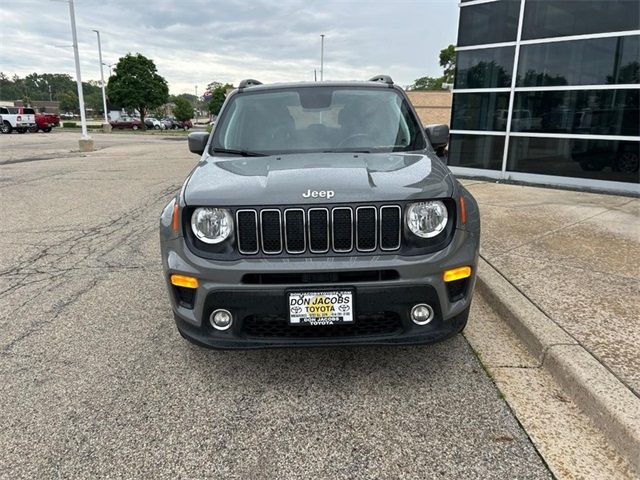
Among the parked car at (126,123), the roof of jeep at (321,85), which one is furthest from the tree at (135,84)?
the roof of jeep at (321,85)

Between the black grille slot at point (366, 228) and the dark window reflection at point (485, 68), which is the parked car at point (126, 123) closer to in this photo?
the dark window reflection at point (485, 68)

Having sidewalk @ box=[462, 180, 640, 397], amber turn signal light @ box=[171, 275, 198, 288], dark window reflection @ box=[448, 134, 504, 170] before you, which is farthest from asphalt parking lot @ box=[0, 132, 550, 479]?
dark window reflection @ box=[448, 134, 504, 170]

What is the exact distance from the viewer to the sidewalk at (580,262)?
3.18 metres

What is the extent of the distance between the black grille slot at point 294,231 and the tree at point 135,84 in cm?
5547

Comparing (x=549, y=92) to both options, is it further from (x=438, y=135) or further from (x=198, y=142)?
(x=198, y=142)

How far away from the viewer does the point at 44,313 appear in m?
3.99

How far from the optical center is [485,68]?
10.6 meters

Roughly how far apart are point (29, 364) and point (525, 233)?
5.28 m

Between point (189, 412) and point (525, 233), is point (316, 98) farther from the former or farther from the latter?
point (525, 233)

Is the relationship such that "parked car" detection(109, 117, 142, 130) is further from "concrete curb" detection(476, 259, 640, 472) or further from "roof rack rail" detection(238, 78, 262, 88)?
"concrete curb" detection(476, 259, 640, 472)

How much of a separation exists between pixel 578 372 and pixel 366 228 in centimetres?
149

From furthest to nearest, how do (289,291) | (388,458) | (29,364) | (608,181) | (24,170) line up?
1. (24,170)
2. (608,181)
3. (29,364)
4. (289,291)
5. (388,458)

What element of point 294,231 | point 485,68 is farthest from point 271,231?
point 485,68

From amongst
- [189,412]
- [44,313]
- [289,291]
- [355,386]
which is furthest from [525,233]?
[44,313]
